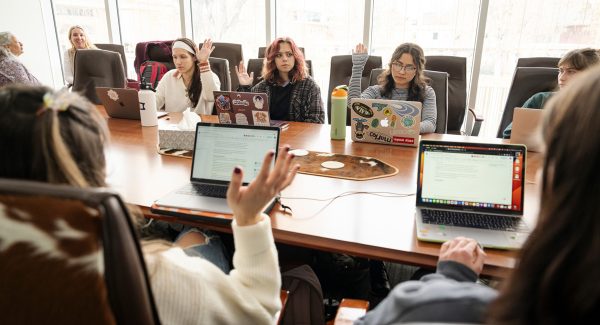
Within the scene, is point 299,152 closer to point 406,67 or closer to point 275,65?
point 406,67

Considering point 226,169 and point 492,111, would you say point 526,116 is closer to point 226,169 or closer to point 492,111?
point 226,169

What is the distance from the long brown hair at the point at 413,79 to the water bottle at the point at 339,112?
0.59m

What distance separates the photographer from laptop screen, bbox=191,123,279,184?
1377 millimetres

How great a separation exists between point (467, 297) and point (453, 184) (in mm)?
679

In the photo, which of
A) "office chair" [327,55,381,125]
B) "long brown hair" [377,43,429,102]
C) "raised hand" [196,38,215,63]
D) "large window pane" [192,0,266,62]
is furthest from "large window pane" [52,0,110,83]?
"long brown hair" [377,43,429,102]

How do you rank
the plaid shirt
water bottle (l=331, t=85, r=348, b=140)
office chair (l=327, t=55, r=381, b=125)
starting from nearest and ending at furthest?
water bottle (l=331, t=85, r=348, b=140) < the plaid shirt < office chair (l=327, t=55, r=381, b=125)

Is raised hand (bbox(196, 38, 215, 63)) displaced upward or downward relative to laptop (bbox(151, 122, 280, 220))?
upward

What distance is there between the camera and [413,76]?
8.09ft

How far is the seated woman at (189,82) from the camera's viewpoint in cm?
277


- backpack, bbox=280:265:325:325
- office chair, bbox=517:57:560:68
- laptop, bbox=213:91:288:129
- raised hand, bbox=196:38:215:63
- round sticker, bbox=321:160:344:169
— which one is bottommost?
backpack, bbox=280:265:325:325

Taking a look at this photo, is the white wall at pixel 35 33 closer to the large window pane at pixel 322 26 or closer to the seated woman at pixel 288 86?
the large window pane at pixel 322 26

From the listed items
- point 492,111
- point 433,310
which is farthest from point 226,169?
point 492,111

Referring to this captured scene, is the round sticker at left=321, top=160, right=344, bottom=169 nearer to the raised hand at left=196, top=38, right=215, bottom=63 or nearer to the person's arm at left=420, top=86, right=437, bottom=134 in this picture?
the person's arm at left=420, top=86, right=437, bottom=134

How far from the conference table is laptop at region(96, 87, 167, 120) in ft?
1.79
